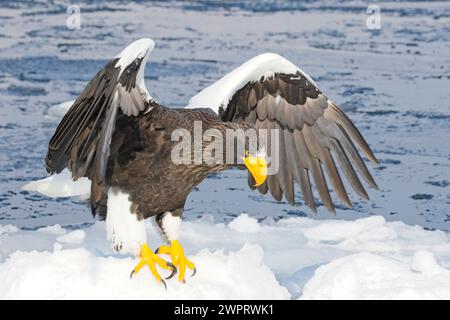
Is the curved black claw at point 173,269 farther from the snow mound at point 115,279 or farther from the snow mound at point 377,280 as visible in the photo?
the snow mound at point 377,280

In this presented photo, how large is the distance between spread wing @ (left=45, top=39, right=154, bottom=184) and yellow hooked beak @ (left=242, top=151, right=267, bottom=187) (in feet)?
1.86

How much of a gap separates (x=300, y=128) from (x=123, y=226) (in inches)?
52.6

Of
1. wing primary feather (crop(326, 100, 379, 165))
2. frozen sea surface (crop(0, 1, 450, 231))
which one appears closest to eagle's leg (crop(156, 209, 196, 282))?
wing primary feather (crop(326, 100, 379, 165))

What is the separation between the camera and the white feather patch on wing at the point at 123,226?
484 cm

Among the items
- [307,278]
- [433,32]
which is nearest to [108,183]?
[307,278]

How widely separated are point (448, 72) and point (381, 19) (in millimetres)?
2323

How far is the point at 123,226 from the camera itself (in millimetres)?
4844

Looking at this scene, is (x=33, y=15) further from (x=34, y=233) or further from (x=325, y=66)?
(x=34, y=233)

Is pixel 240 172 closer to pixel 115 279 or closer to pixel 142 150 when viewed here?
pixel 142 150

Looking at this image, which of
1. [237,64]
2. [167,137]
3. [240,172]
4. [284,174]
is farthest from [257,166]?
[237,64]

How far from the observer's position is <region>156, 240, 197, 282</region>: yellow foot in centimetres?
465

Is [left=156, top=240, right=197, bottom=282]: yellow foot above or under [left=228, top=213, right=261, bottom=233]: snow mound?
above

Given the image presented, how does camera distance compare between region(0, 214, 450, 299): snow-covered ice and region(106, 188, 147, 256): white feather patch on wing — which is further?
region(106, 188, 147, 256): white feather patch on wing

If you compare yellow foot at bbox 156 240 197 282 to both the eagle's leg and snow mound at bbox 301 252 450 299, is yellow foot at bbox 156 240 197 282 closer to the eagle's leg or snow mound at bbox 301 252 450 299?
the eagle's leg
